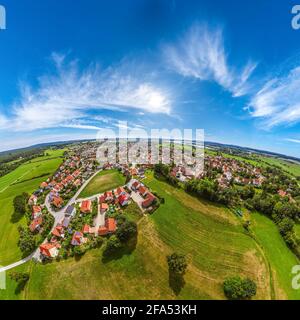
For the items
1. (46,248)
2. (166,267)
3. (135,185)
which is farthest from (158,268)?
(135,185)

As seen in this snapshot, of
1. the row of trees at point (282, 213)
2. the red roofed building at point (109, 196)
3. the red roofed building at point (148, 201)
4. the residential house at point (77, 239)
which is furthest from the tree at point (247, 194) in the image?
the residential house at point (77, 239)

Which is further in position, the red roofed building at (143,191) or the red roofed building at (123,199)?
the red roofed building at (143,191)

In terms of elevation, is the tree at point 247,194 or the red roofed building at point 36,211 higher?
the tree at point 247,194

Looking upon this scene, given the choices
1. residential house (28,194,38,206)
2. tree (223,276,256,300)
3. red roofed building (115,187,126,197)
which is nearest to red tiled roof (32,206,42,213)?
residential house (28,194,38,206)

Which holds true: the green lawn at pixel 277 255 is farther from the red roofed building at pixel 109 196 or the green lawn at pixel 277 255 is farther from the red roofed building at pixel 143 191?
the red roofed building at pixel 109 196

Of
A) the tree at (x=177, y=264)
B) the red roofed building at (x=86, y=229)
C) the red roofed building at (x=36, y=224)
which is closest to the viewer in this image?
the tree at (x=177, y=264)
